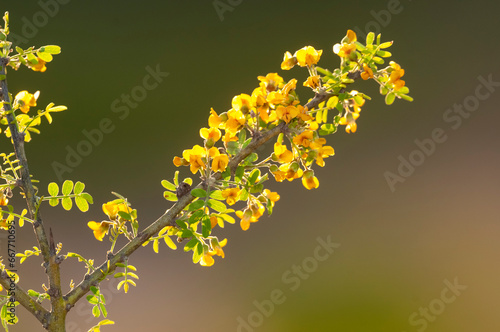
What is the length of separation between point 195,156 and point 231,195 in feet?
0.22

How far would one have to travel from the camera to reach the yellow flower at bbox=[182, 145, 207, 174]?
0.60m

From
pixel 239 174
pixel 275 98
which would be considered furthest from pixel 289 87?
pixel 239 174

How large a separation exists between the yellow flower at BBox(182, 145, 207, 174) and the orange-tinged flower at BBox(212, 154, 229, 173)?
2cm

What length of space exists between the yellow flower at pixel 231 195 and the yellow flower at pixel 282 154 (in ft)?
0.23

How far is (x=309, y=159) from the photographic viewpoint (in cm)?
62

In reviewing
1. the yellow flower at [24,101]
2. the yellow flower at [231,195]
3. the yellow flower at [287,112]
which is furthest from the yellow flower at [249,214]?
the yellow flower at [24,101]

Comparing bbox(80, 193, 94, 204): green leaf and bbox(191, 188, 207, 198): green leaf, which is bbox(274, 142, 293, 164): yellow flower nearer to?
bbox(191, 188, 207, 198): green leaf

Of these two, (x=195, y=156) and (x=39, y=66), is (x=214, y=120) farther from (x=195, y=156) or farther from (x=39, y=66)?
(x=39, y=66)

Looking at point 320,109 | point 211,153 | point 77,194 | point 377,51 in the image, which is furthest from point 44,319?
point 377,51

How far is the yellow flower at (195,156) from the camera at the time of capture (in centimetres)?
60

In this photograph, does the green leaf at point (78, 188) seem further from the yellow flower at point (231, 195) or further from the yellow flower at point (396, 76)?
the yellow flower at point (396, 76)

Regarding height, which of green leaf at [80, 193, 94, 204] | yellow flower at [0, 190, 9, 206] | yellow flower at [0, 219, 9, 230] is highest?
yellow flower at [0, 190, 9, 206]

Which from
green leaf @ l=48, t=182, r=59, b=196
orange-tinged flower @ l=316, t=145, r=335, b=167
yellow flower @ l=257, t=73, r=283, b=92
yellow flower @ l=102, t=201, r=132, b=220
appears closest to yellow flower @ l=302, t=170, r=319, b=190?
orange-tinged flower @ l=316, t=145, r=335, b=167

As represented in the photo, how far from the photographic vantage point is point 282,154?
0.61m
